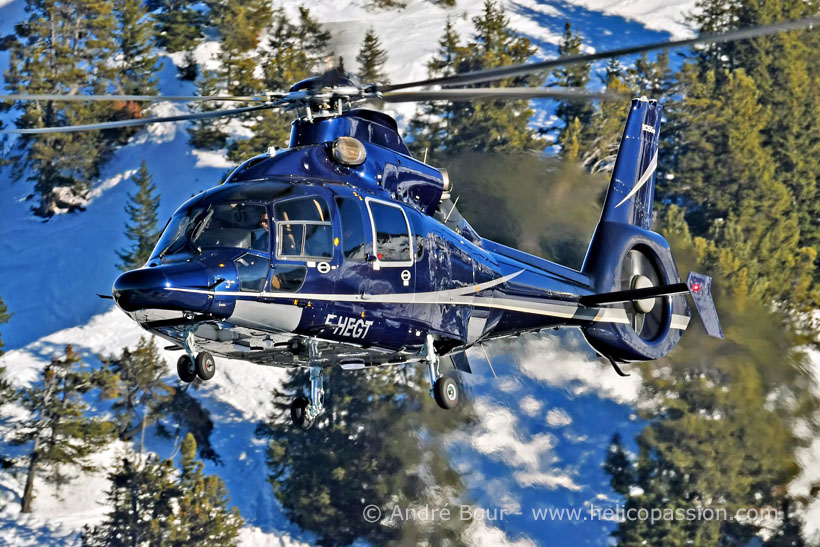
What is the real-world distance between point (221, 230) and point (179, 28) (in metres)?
43.4

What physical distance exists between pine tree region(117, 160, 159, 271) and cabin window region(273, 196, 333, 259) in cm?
2745

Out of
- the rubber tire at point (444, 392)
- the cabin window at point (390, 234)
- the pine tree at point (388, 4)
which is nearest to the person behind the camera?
the cabin window at point (390, 234)

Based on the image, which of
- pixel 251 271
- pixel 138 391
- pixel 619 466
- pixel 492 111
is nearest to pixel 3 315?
pixel 138 391

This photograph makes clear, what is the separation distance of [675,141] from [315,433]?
23047mm

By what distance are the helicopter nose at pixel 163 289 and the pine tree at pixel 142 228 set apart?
92.0ft

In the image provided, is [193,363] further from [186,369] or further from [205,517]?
[205,517]

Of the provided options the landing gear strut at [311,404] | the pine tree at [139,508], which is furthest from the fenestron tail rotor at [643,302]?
the pine tree at [139,508]

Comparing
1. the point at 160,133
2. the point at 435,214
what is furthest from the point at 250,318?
the point at 160,133

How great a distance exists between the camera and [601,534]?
30.3 metres

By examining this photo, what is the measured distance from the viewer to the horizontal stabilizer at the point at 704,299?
16391mm

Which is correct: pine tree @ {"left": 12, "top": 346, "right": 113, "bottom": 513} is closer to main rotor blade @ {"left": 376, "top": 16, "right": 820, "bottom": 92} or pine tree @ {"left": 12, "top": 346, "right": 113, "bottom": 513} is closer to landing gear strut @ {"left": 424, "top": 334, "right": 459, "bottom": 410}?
landing gear strut @ {"left": 424, "top": 334, "right": 459, "bottom": 410}

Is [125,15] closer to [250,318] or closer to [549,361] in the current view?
[549,361]

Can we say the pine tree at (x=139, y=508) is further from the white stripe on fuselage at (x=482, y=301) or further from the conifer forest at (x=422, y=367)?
the white stripe on fuselage at (x=482, y=301)

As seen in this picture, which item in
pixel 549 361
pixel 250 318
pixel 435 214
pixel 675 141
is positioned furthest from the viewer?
pixel 675 141
